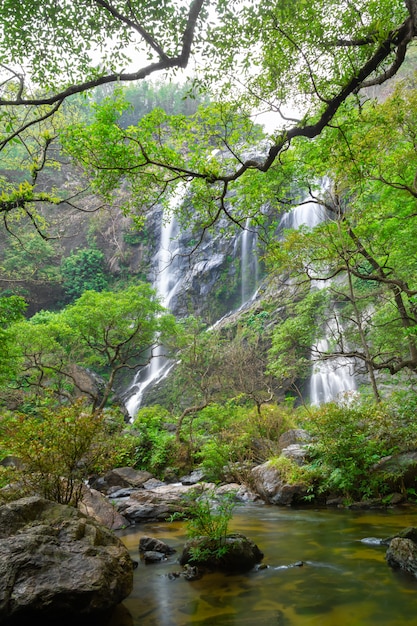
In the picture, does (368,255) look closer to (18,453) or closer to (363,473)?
(363,473)

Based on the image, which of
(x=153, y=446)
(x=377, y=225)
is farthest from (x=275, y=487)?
(x=377, y=225)

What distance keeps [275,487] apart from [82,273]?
97.4ft

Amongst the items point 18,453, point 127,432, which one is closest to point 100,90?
point 127,432

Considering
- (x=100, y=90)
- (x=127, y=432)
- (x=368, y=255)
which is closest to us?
→ (x=368, y=255)

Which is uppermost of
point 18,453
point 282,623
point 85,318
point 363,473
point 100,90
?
point 100,90

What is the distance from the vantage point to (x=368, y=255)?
394 inches

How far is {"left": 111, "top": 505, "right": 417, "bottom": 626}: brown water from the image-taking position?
12.8ft

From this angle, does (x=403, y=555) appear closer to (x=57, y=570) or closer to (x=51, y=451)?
(x=57, y=570)

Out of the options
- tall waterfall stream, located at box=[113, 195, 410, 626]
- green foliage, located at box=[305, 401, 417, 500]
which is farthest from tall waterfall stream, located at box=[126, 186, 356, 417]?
tall waterfall stream, located at box=[113, 195, 410, 626]

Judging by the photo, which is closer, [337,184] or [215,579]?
[215,579]

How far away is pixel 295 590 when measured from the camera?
178 inches

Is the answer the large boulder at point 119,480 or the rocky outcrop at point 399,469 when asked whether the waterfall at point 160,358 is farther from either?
the rocky outcrop at point 399,469

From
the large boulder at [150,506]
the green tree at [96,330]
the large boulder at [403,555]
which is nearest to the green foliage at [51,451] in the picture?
the large boulder at [150,506]

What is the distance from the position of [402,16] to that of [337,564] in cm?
748
